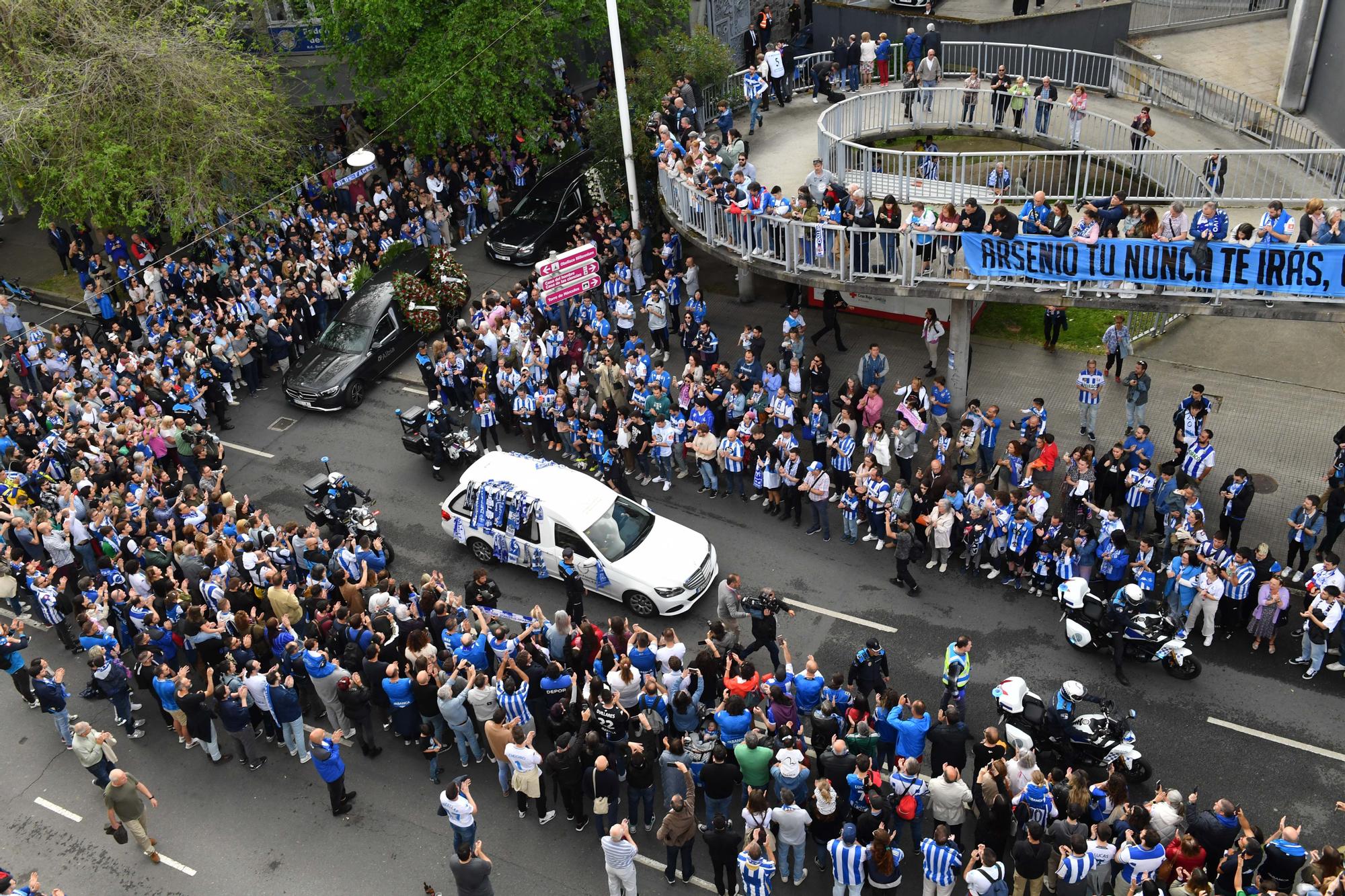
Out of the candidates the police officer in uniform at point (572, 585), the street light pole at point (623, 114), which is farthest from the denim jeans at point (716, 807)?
the street light pole at point (623, 114)

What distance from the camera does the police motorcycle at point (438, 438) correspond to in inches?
749

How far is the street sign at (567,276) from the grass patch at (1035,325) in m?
7.29

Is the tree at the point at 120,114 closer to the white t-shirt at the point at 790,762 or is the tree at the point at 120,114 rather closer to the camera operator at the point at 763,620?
the camera operator at the point at 763,620

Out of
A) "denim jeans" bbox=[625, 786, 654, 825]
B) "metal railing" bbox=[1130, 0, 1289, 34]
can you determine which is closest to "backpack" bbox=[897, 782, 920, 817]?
"denim jeans" bbox=[625, 786, 654, 825]

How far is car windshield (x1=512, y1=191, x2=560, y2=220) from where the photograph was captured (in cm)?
2577

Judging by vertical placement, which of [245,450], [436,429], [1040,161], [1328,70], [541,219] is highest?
[1328,70]

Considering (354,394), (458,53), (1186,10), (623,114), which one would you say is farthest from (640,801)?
(1186,10)

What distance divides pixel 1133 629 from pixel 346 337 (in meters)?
15.0

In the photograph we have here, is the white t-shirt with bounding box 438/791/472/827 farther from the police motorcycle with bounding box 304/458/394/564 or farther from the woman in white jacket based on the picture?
the woman in white jacket

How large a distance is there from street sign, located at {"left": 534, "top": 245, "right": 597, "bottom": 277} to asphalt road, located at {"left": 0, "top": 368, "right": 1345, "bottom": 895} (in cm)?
573

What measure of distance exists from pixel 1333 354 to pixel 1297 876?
1152 cm

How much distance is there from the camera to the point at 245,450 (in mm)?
20922

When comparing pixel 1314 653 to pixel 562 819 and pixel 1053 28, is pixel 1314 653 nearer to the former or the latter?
pixel 562 819

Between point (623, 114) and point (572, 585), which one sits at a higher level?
point (623, 114)
